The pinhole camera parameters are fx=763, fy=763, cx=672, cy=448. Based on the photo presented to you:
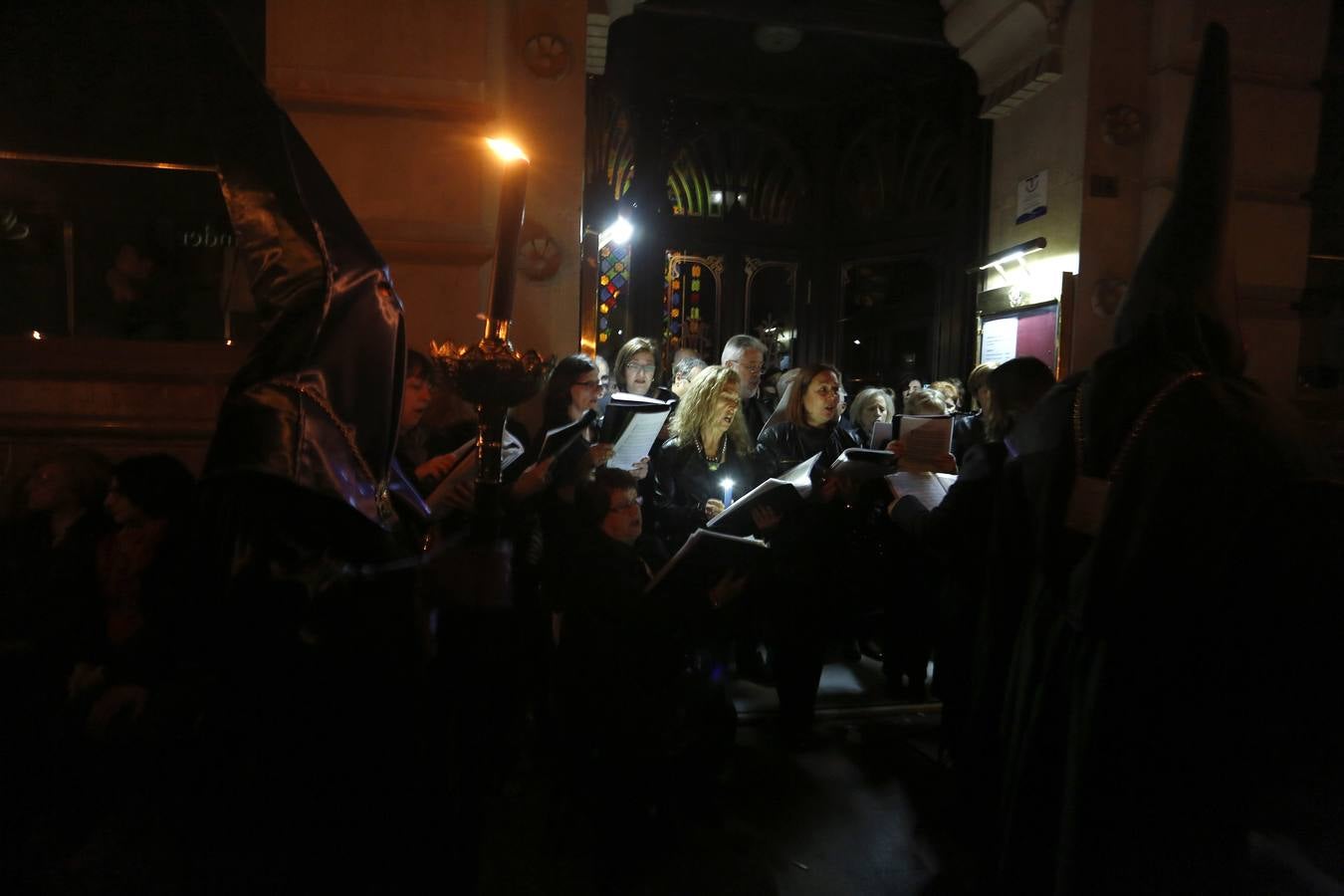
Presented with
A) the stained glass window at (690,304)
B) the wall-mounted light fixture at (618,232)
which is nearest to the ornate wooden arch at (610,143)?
the wall-mounted light fixture at (618,232)

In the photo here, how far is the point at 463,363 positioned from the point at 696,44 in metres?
7.02

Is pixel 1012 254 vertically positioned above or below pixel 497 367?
above

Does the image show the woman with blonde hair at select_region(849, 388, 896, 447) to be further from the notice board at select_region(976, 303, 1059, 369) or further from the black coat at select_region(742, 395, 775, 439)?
the notice board at select_region(976, 303, 1059, 369)

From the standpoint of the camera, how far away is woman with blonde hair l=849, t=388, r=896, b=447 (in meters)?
5.20

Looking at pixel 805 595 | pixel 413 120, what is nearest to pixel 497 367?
pixel 805 595

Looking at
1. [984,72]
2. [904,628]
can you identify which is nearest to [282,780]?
[904,628]

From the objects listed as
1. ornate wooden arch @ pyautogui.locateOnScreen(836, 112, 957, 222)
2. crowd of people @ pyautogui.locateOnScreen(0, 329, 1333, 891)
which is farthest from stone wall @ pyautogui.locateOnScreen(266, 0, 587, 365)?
ornate wooden arch @ pyautogui.locateOnScreen(836, 112, 957, 222)

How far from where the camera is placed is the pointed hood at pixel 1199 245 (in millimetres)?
1967

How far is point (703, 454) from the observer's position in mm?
4219

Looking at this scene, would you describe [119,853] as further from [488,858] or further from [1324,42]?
[1324,42]

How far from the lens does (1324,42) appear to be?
538 centimetres

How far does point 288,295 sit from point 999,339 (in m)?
6.24

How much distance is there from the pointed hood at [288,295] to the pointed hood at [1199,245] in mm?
1950

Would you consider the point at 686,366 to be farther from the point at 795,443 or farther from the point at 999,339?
the point at 999,339
